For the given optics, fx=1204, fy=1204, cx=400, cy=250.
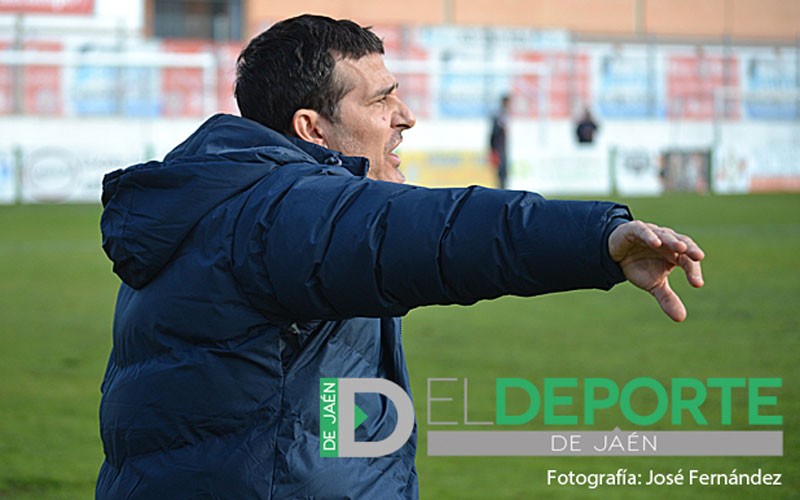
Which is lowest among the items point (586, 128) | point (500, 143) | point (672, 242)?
point (500, 143)

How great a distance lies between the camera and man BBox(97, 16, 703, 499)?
5.97 ft

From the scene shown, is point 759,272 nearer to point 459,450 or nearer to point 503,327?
point 503,327

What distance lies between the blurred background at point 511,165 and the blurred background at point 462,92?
6cm

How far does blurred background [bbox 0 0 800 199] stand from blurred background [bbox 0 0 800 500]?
65 mm

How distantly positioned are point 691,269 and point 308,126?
882 mm

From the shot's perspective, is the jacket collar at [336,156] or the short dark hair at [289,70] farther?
the short dark hair at [289,70]

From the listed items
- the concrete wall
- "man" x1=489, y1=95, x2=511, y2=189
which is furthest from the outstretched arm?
the concrete wall

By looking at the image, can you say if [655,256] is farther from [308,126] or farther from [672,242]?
[308,126]

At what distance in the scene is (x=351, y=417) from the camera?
218 cm

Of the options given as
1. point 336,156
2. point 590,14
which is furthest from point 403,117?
point 590,14

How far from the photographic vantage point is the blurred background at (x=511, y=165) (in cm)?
591

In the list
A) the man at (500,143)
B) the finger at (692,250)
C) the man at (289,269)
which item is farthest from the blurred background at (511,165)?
the finger at (692,250)

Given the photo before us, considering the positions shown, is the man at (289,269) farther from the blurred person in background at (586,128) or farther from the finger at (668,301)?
the blurred person in background at (586,128)

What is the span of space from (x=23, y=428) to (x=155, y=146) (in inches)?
816
